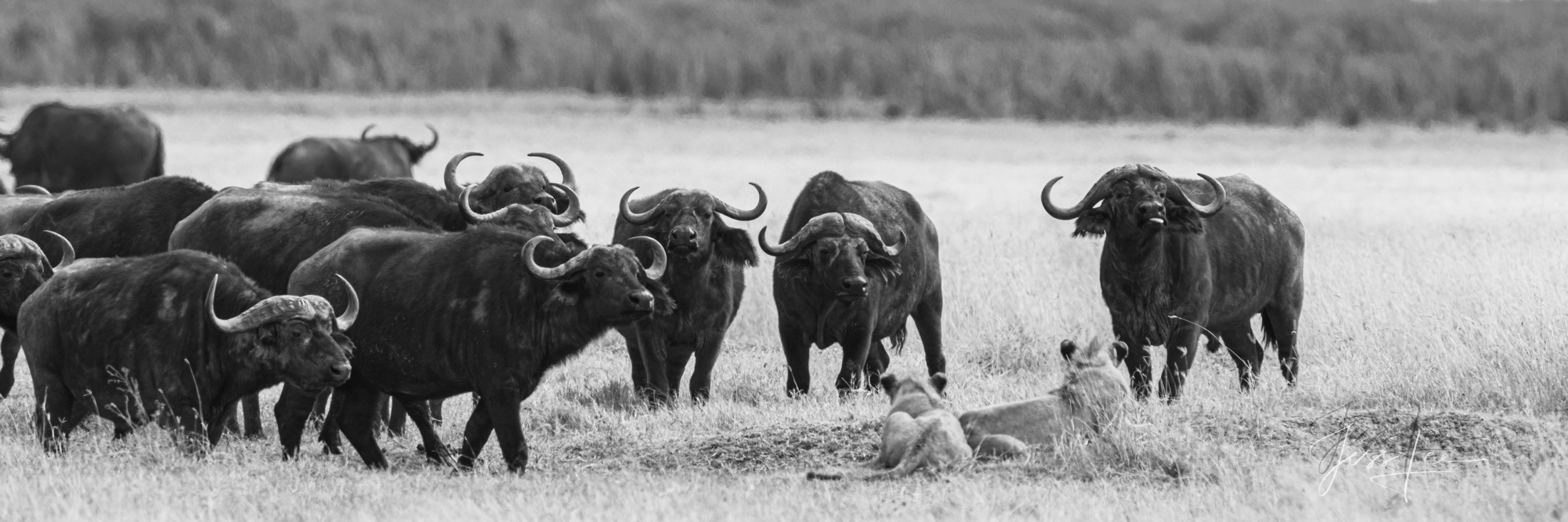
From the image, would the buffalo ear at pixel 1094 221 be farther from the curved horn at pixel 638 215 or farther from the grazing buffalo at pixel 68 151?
the grazing buffalo at pixel 68 151

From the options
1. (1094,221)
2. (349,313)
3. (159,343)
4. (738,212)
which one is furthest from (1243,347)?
(159,343)

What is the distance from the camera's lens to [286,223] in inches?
436

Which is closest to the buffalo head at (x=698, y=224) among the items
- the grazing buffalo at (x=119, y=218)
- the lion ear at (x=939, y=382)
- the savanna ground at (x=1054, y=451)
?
the savanna ground at (x=1054, y=451)

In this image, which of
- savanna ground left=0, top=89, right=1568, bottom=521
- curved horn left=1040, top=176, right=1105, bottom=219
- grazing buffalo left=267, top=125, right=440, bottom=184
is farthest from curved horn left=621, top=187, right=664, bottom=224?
grazing buffalo left=267, top=125, right=440, bottom=184

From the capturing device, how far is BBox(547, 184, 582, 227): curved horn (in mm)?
11664

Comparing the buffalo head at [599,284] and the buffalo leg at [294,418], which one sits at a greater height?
the buffalo head at [599,284]

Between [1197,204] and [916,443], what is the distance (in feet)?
11.4

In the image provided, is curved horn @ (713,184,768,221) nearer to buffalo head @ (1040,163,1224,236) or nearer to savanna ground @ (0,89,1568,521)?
savanna ground @ (0,89,1568,521)

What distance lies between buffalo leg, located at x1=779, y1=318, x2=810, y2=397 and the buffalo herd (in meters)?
0.02

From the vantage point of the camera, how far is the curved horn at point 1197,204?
10.4m

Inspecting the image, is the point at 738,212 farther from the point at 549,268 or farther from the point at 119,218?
the point at 119,218

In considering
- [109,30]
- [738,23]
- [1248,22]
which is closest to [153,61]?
[109,30]

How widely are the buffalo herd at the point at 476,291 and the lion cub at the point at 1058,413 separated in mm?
1052

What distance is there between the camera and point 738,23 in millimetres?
63844
